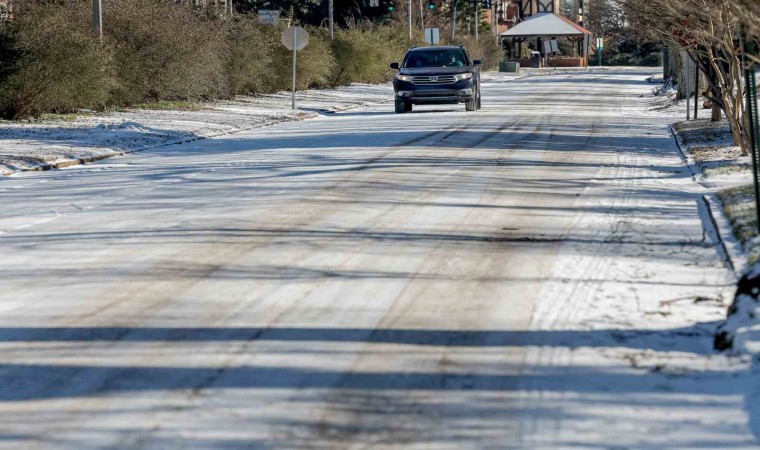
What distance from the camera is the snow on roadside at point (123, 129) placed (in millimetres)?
20891

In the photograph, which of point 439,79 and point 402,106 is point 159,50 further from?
point 439,79

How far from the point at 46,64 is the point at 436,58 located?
1185 centimetres

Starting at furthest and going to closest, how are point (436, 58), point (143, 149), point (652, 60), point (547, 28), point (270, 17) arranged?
point (547, 28) → point (652, 60) → point (270, 17) → point (436, 58) → point (143, 149)

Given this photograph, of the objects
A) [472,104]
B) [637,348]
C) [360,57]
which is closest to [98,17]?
[472,104]

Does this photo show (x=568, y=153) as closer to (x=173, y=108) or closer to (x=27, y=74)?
(x=27, y=74)

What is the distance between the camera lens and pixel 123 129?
26672mm

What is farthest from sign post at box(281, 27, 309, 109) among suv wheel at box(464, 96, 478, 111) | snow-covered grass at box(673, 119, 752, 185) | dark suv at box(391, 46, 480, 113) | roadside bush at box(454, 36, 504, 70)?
roadside bush at box(454, 36, 504, 70)

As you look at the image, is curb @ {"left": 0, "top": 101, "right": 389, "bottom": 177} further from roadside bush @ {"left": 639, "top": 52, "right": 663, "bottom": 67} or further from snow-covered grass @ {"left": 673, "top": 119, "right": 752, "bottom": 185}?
roadside bush @ {"left": 639, "top": 52, "right": 663, "bottom": 67}

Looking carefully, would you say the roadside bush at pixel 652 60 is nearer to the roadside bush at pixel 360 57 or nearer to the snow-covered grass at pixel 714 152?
the roadside bush at pixel 360 57

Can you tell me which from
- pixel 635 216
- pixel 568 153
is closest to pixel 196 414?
pixel 635 216

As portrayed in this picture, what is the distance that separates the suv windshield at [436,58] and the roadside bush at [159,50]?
20.5ft

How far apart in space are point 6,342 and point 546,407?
3.27 metres

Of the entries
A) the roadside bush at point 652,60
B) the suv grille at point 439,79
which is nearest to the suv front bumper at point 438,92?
the suv grille at point 439,79

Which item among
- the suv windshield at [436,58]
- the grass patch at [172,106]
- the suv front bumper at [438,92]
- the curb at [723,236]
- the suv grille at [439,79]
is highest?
the suv windshield at [436,58]
